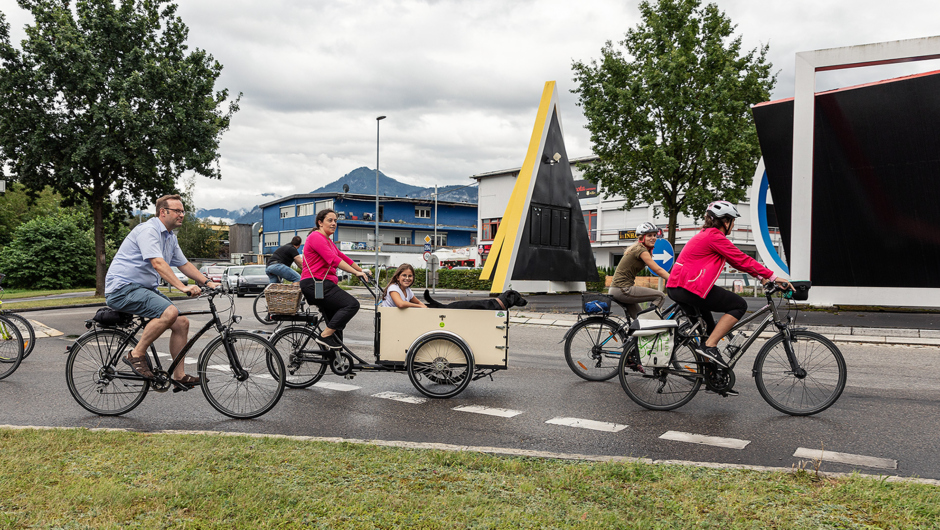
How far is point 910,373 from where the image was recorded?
Answer: 862 centimetres

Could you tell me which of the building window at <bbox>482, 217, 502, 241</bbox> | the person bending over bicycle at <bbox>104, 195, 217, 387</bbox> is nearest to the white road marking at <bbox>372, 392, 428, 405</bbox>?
the person bending over bicycle at <bbox>104, 195, 217, 387</bbox>

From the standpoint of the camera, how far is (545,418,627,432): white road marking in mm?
5441

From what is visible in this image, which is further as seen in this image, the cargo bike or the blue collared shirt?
the cargo bike

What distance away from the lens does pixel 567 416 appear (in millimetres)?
5883

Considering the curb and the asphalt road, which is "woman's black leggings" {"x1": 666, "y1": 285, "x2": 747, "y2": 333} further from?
the curb

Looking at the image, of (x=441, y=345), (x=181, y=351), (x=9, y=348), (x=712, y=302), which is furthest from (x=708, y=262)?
(x=9, y=348)

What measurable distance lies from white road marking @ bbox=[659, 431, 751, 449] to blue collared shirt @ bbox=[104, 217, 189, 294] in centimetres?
431

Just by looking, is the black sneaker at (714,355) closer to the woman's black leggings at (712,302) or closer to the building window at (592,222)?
the woman's black leggings at (712,302)

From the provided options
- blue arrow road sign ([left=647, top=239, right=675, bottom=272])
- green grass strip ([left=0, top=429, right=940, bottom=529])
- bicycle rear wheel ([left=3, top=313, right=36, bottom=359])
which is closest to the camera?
green grass strip ([left=0, top=429, right=940, bottom=529])

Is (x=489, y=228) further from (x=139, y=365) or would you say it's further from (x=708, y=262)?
(x=139, y=365)

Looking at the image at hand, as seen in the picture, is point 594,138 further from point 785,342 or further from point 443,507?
point 443,507

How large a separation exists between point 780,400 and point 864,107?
1364 cm

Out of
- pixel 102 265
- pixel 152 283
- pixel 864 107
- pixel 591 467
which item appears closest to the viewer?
pixel 591 467

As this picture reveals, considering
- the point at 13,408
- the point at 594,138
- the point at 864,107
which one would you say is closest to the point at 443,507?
the point at 13,408
